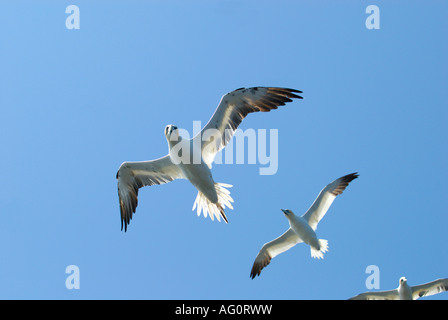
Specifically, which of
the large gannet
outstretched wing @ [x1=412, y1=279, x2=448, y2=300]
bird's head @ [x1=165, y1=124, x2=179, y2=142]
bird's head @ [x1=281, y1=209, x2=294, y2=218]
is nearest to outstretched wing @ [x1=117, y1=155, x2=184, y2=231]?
the large gannet

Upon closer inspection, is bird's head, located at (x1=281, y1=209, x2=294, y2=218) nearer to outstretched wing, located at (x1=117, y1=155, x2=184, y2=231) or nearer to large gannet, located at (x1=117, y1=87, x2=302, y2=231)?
large gannet, located at (x1=117, y1=87, x2=302, y2=231)

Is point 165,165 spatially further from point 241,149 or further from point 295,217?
point 295,217

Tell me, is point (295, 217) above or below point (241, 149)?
below

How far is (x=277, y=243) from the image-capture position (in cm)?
1608

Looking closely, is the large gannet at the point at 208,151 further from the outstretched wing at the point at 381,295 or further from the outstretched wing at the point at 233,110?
the outstretched wing at the point at 381,295

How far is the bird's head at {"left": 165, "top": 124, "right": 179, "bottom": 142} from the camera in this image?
11.0 meters

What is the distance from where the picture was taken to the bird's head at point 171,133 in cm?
1095

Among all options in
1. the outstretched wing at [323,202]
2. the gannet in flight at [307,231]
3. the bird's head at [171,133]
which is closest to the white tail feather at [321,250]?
the gannet in flight at [307,231]

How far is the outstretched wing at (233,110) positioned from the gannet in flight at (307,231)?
4.11 meters

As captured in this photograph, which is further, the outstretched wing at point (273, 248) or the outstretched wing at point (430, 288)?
the outstretched wing at point (273, 248)

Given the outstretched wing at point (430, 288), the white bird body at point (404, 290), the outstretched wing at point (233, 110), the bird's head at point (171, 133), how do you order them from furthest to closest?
1. the outstretched wing at point (430, 288)
2. the white bird body at point (404, 290)
3. the outstretched wing at point (233, 110)
4. the bird's head at point (171, 133)

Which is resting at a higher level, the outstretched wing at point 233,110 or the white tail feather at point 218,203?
the outstretched wing at point 233,110

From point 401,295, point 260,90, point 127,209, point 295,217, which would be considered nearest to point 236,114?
point 260,90

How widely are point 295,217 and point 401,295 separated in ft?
12.1
